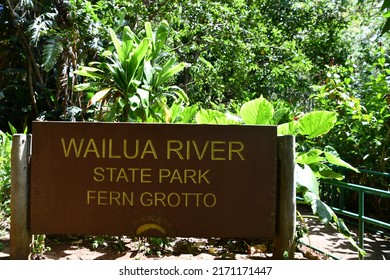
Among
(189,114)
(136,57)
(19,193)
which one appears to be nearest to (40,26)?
(136,57)

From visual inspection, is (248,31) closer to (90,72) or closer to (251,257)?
(90,72)

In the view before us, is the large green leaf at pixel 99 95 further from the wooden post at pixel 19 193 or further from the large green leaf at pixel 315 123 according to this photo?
the large green leaf at pixel 315 123

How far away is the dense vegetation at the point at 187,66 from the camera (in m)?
4.23

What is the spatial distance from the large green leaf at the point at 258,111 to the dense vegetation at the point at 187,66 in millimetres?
24

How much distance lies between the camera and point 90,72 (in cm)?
432

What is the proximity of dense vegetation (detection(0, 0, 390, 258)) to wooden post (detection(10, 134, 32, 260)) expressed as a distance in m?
1.57

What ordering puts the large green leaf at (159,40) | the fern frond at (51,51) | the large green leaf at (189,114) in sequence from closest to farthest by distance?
the large green leaf at (189,114) → the large green leaf at (159,40) → the fern frond at (51,51)

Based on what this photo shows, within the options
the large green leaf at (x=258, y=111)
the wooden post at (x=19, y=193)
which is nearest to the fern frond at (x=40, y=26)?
the large green leaf at (x=258, y=111)

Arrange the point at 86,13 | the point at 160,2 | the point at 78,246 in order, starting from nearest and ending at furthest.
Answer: the point at 78,246
the point at 86,13
the point at 160,2

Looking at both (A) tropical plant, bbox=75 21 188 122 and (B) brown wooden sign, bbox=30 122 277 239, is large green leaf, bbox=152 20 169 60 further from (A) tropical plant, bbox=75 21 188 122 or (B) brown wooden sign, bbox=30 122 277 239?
(B) brown wooden sign, bbox=30 122 277 239

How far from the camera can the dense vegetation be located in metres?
4.23

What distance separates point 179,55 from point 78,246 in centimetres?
751

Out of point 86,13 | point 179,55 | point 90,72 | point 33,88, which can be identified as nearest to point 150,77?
point 90,72

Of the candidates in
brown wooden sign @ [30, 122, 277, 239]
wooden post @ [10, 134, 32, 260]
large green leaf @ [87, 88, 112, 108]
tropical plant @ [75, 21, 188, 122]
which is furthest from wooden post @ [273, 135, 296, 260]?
large green leaf @ [87, 88, 112, 108]
